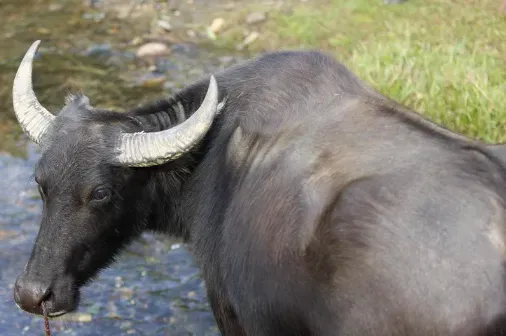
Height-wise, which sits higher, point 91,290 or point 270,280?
point 270,280

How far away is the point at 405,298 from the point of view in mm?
3055

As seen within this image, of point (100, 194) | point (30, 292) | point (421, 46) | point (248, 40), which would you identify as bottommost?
point (248, 40)

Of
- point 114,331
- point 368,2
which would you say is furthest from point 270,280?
point 368,2

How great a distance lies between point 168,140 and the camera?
3998 mm

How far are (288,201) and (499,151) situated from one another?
0.95 m

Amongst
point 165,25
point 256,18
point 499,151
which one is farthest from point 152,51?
point 499,151

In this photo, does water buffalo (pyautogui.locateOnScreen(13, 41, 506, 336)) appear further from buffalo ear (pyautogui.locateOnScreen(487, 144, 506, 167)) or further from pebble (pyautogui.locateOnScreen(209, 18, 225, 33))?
pebble (pyautogui.locateOnScreen(209, 18, 225, 33))

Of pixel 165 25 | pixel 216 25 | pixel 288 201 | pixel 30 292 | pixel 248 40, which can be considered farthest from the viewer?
pixel 165 25

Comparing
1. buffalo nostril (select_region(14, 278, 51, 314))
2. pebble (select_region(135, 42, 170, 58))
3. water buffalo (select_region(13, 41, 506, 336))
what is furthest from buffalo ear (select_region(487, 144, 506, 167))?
pebble (select_region(135, 42, 170, 58))

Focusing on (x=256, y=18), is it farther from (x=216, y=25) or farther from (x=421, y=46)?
(x=421, y=46)

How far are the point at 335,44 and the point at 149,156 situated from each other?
4572 millimetres

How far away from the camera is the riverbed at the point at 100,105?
5242 millimetres

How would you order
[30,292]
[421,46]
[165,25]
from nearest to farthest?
[30,292], [421,46], [165,25]

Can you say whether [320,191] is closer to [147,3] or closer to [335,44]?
[335,44]
